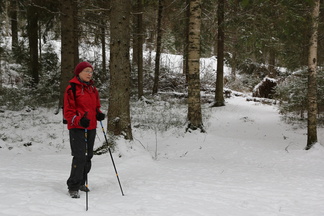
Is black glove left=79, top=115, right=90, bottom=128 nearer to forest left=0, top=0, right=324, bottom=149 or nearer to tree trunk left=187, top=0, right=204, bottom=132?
forest left=0, top=0, right=324, bottom=149

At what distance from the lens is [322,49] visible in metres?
9.24

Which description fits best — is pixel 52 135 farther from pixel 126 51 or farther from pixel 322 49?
pixel 322 49

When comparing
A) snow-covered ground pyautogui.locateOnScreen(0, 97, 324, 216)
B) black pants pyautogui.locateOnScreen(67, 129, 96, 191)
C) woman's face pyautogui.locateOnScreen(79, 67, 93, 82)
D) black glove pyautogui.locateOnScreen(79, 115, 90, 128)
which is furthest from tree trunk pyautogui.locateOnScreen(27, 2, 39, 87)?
black glove pyautogui.locateOnScreen(79, 115, 90, 128)

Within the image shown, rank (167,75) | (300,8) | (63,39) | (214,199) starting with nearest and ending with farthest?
(214,199) < (300,8) < (63,39) < (167,75)

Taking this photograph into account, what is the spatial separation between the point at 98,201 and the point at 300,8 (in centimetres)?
835

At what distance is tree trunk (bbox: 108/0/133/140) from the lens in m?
7.08

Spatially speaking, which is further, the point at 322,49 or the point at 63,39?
the point at 63,39

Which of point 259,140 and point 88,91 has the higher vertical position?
point 88,91

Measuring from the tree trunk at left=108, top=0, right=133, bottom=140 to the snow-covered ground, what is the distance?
24.3 inches

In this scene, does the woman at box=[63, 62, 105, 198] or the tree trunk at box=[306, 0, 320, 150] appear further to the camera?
the tree trunk at box=[306, 0, 320, 150]

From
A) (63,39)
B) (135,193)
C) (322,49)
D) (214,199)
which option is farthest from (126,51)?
(322,49)

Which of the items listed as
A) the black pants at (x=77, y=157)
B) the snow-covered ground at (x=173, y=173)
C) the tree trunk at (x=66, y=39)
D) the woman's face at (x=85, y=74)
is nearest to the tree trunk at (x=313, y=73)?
the snow-covered ground at (x=173, y=173)

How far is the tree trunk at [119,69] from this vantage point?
7082 millimetres

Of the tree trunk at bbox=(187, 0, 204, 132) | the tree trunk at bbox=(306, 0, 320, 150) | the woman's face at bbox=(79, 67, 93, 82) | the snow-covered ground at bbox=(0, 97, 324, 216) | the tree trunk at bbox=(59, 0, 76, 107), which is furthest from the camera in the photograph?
the tree trunk at bbox=(59, 0, 76, 107)
